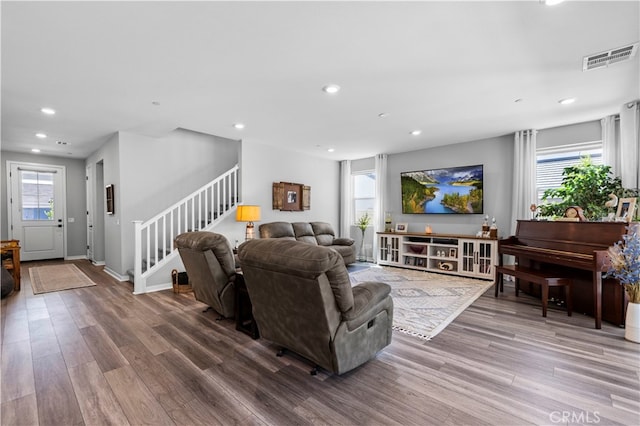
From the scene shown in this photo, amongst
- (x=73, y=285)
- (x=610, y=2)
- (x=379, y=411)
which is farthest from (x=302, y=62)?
(x=73, y=285)

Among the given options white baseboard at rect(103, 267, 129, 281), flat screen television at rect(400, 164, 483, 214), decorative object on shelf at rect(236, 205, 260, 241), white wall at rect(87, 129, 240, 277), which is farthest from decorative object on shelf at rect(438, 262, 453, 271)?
white baseboard at rect(103, 267, 129, 281)

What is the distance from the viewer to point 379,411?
5.75 feet

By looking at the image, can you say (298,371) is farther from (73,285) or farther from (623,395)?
(73,285)

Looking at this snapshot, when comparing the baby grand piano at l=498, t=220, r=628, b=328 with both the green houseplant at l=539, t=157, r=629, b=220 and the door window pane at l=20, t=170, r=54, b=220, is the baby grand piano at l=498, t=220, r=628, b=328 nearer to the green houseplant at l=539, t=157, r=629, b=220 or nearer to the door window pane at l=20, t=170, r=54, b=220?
the green houseplant at l=539, t=157, r=629, b=220

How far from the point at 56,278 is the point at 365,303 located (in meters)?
5.85

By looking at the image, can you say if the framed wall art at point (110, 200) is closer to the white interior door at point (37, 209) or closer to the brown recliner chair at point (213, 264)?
the white interior door at point (37, 209)

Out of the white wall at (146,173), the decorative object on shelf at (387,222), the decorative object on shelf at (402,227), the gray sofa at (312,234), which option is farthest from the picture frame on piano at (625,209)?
the white wall at (146,173)

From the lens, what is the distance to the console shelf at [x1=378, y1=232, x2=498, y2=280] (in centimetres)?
524

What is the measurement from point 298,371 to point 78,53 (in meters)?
3.29

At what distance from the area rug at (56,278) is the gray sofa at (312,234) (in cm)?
310

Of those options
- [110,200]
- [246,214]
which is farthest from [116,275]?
[246,214]

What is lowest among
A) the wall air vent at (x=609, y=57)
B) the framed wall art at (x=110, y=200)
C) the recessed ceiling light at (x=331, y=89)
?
the framed wall art at (x=110, y=200)

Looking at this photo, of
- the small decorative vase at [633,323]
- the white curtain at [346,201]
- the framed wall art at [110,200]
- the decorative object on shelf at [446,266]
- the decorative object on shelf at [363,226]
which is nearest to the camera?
the small decorative vase at [633,323]

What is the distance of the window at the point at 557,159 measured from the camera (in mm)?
4543
